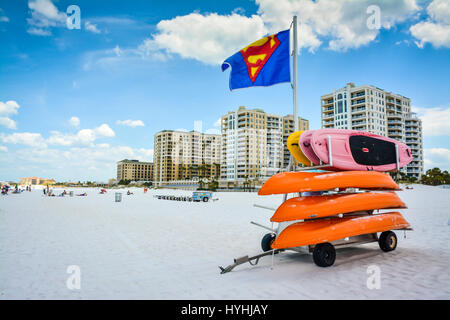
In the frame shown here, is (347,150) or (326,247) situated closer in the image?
(326,247)

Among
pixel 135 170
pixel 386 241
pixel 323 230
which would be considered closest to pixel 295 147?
pixel 323 230

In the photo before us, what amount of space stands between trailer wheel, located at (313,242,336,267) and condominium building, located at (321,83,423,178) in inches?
3140

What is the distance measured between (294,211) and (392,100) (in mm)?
95554

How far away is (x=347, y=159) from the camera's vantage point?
667cm

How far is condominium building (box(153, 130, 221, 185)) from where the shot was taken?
150375mm

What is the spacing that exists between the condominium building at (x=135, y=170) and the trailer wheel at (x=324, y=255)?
19316 cm

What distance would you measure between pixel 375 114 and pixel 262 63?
81537 mm

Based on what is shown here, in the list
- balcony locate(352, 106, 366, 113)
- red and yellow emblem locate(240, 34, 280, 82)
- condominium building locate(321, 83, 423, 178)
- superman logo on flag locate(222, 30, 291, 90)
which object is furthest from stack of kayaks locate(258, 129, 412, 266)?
balcony locate(352, 106, 366, 113)

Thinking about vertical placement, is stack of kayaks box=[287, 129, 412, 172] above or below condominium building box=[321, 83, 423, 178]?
below

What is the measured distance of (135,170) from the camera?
192 meters

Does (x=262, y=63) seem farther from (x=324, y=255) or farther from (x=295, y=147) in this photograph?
(x=324, y=255)

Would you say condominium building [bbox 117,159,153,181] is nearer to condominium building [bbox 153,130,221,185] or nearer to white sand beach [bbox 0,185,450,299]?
condominium building [bbox 153,130,221,185]
